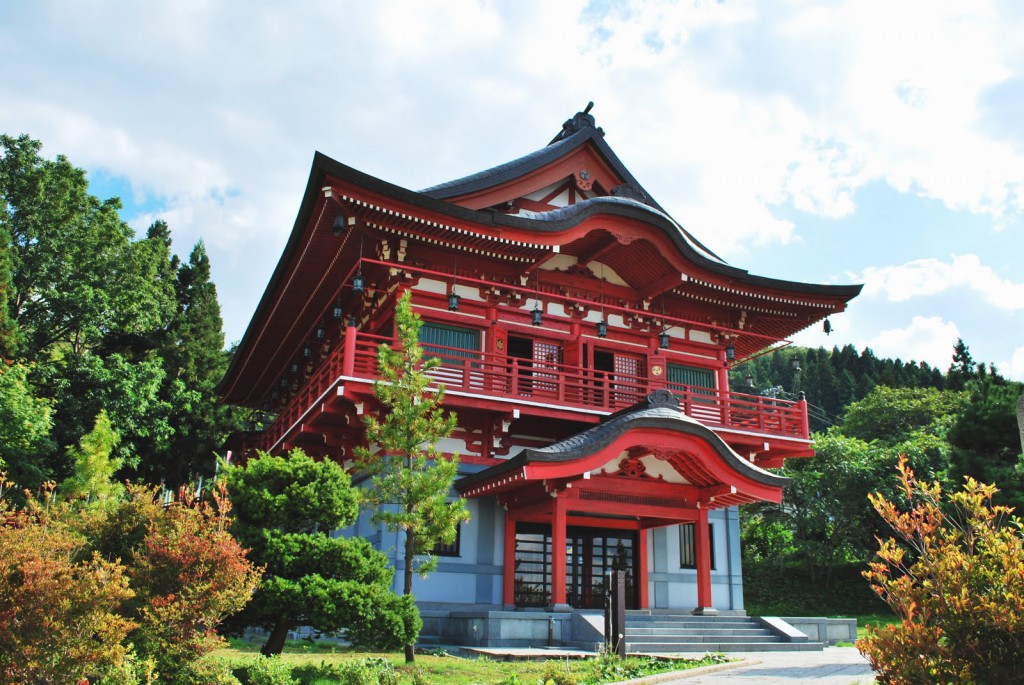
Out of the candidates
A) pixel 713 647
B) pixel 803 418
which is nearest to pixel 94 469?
pixel 713 647

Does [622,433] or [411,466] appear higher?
[622,433]

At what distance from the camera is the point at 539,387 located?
19719 millimetres

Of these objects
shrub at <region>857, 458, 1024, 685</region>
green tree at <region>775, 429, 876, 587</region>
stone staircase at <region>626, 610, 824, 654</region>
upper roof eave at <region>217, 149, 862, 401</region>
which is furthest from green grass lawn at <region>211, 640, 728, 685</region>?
green tree at <region>775, 429, 876, 587</region>

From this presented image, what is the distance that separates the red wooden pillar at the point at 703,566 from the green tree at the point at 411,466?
6710 millimetres

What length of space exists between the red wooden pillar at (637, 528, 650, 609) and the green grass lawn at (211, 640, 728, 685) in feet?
18.1

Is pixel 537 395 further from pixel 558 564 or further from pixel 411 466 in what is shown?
pixel 411 466

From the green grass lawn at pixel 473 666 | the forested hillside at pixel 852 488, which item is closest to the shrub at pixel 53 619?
the green grass lawn at pixel 473 666

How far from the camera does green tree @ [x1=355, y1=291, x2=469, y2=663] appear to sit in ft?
40.8

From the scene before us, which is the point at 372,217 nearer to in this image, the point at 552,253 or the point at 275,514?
the point at 552,253

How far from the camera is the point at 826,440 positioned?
107ft

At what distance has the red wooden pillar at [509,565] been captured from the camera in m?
17.1

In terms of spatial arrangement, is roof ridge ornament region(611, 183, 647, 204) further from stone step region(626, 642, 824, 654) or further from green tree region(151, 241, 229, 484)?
green tree region(151, 241, 229, 484)

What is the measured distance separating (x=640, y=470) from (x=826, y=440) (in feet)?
60.5

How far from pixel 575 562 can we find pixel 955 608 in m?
13.4
